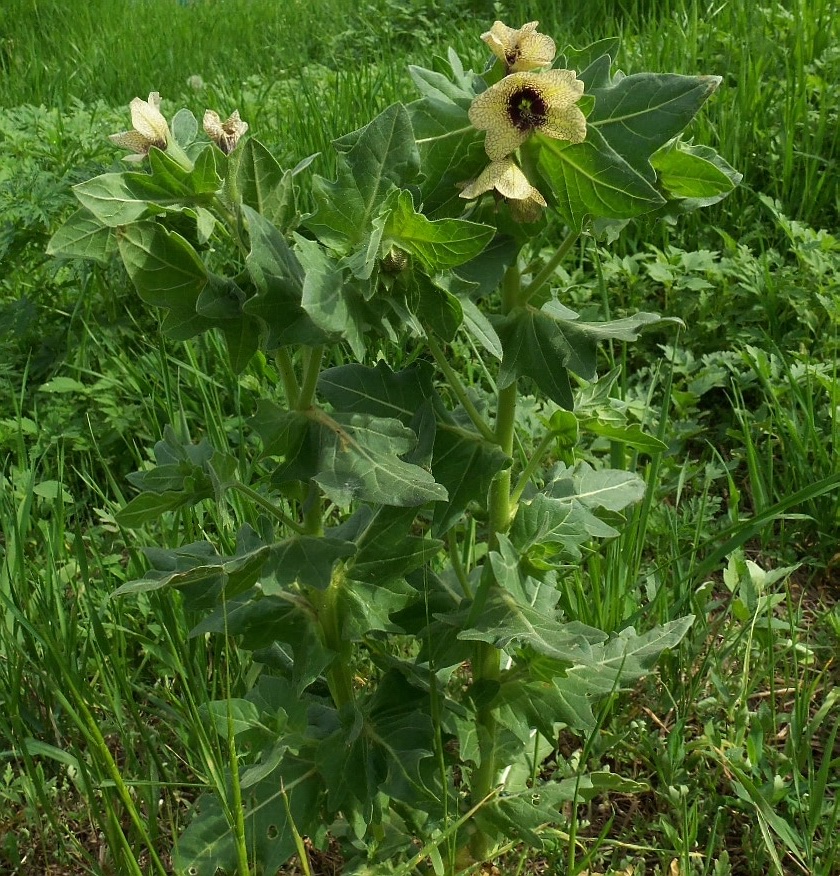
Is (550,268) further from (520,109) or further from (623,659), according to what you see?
(623,659)

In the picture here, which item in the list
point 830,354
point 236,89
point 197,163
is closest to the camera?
point 197,163

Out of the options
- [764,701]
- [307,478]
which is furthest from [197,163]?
[764,701]

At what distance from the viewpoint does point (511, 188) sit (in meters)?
1.14

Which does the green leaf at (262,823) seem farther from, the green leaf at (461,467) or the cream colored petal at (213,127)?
the cream colored petal at (213,127)

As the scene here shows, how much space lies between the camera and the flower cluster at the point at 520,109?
3.65ft

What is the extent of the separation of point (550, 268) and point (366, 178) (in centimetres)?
31

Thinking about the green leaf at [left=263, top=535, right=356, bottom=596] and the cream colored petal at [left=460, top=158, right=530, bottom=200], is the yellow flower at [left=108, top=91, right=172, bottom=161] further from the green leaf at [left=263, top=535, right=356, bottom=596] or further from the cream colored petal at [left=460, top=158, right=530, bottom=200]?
the green leaf at [left=263, top=535, right=356, bottom=596]

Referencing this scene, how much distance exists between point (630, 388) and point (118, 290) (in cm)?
167

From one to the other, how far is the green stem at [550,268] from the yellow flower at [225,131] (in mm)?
458

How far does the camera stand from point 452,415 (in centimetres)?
150

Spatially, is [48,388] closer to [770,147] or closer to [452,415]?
[452,415]

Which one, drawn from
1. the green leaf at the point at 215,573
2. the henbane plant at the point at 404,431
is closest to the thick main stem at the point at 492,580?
the henbane plant at the point at 404,431

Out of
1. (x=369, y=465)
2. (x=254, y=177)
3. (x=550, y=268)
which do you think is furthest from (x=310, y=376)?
(x=550, y=268)

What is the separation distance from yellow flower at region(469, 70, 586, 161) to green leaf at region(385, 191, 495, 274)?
134 mm
